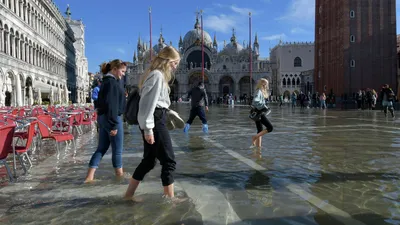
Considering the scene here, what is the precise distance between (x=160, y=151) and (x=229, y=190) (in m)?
1.10

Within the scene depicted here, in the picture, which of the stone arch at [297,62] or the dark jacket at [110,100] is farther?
the stone arch at [297,62]

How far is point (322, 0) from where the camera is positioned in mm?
42875

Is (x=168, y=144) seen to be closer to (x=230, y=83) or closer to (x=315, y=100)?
(x=315, y=100)

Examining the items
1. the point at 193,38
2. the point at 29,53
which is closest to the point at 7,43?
the point at 29,53

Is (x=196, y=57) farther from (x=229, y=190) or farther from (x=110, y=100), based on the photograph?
(x=229, y=190)

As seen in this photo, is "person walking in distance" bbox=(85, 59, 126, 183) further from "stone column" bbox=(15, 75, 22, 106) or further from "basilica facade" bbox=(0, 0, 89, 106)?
"stone column" bbox=(15, 75, 22, 106)

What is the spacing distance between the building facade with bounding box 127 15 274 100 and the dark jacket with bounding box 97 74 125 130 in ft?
270

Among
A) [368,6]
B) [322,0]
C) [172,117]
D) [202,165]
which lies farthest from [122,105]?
[322,0]

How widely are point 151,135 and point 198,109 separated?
6.84m

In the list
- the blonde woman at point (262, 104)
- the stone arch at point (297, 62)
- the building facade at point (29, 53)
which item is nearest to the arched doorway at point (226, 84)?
the stone arch at point (297, 62)

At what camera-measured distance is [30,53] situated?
115ft

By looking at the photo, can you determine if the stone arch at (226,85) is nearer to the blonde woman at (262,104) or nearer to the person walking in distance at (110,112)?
the blonde woman at (262,104)

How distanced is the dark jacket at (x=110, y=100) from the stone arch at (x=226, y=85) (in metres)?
86.6

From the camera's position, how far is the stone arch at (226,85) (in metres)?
91.5
